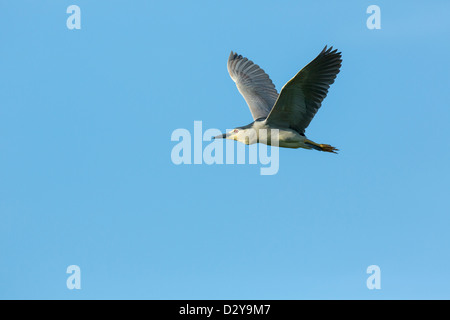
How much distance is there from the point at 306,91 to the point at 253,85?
131 inches

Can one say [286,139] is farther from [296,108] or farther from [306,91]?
[306,91]

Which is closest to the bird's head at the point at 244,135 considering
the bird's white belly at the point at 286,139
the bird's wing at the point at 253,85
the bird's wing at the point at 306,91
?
the bird's white belly at the point at 286,139

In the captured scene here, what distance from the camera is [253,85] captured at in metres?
17.2

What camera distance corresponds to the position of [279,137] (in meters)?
14.7

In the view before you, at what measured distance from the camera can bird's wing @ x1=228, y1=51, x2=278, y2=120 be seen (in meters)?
16.3

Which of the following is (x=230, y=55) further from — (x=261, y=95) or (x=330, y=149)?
(x=330, y=149)

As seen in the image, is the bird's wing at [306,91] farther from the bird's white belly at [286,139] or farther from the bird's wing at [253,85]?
the bird's wing at [253,85]

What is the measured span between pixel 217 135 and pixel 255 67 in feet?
8.52

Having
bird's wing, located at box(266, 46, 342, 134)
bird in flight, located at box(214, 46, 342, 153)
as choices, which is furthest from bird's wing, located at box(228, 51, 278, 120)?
bird's wing, located at box(266, 46, 342, 134)

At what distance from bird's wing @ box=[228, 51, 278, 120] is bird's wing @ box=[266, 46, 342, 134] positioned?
56.0 inches
